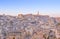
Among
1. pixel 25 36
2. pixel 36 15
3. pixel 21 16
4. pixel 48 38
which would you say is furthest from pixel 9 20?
pixel 48 38

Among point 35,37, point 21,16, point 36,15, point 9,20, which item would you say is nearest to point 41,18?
point 36,15

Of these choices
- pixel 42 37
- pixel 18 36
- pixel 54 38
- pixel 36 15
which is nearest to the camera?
pixel 54 38

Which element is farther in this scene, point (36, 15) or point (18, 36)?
point (36, 15)

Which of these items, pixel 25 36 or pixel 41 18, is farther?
pixel 41 18

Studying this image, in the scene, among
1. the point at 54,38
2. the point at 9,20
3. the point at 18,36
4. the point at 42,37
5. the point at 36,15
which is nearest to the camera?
the point at 54,38

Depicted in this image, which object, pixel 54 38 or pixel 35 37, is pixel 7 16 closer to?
pixel 35 37

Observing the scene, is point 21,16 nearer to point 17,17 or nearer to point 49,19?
point 17,17

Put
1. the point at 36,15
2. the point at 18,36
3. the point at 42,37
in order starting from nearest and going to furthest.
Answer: the point at 42,37 → the point at 18,36 → the point at 36,15

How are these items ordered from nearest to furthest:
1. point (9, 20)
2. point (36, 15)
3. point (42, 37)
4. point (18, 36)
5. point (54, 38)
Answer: point (54, 38)
point (42, 37)
point (18, 36)
point (9, 20)
point (36, 15)

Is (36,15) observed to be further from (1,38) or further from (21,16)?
(1,38)
